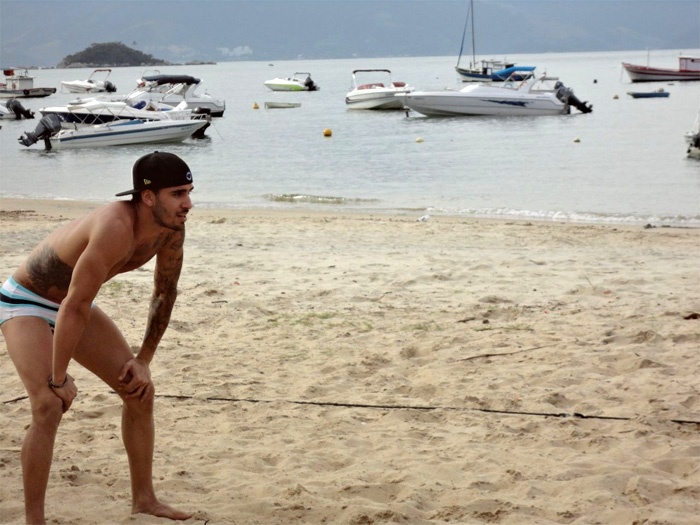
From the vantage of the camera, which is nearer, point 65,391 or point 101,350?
point 65,391

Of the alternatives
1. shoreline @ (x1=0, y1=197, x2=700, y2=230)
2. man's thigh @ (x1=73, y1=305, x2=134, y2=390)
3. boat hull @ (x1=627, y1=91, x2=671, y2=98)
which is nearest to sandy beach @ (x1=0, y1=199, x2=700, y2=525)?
man's thigh @ (x1=73, y1=305, x2=134, y2=390)

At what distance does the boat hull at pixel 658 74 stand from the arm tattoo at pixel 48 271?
7146 centimetres

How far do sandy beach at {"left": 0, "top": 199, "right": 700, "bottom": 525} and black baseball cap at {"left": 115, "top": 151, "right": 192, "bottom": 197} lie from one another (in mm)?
1347

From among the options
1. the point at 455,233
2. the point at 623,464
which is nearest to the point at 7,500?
the point at 623,464

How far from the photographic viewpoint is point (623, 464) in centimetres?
385

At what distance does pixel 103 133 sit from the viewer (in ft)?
87.7

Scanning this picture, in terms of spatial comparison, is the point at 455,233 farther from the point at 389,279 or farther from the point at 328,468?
the point at 328,468

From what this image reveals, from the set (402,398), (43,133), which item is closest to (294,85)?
(43,133)

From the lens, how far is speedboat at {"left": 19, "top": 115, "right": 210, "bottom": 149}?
26.7 metres

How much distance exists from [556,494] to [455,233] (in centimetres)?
771

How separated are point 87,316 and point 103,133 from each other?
25235 millimetres

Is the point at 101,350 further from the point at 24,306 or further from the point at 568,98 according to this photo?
the point at 568,98

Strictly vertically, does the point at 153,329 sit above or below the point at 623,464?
above

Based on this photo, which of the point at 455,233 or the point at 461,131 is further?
the point at 461,131
